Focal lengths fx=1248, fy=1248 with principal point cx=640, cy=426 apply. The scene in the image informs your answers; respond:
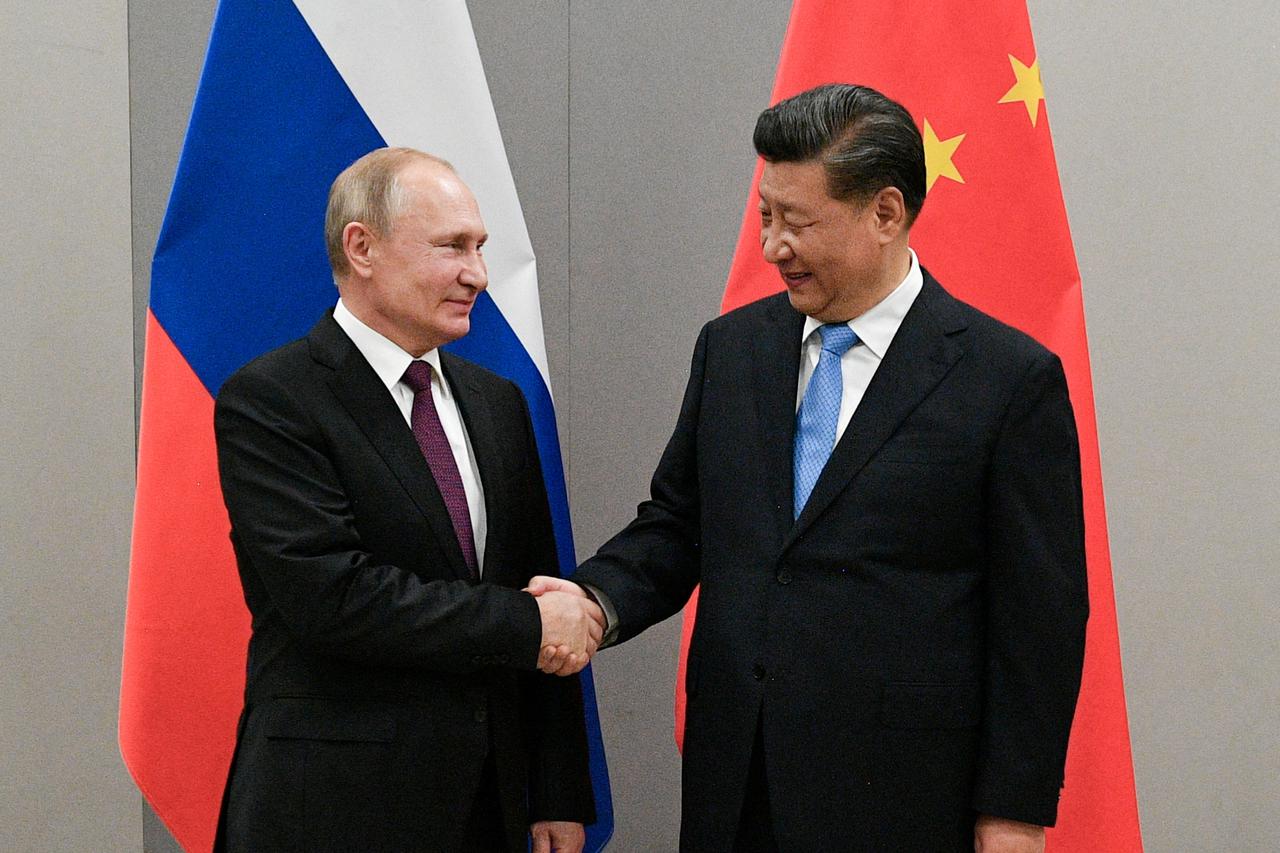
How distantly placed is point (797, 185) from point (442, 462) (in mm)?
624

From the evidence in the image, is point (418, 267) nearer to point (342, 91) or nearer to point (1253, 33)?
point (342, 91)

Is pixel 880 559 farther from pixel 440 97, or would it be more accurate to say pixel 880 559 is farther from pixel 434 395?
pixel 440 97

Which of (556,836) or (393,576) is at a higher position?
(393,576)

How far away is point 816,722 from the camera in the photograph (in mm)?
1629

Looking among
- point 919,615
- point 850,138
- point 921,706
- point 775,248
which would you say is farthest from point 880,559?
point 850,138

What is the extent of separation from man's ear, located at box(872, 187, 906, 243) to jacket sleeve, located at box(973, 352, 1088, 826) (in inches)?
10.5

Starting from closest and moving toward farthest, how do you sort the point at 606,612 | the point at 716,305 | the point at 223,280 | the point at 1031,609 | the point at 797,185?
the point at 1031,609, the point at 797,185, the point at 606,612, the point at 223,280, the point at 716,305

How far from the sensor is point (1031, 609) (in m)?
1.59

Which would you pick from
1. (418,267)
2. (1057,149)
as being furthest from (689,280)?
(418,267)

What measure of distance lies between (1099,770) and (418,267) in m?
1.41

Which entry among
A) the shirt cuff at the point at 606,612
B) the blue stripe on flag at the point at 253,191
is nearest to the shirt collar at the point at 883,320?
the shirt cuff at the point at 606,612

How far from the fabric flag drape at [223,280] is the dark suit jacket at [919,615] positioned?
93 centimetres

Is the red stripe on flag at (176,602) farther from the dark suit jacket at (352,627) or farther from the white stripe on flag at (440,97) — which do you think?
the white stripe on flag at (440,97)

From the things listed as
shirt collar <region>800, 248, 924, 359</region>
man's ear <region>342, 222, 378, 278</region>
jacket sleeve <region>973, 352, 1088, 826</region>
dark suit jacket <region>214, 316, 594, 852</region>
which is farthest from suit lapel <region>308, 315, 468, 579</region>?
jacket sleeve <region>973, 352, 1088, 826</region>
